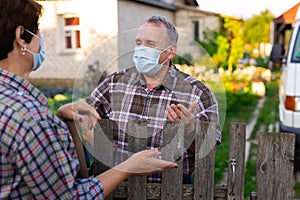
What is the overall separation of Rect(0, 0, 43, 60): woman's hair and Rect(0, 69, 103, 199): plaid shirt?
0.33 feet

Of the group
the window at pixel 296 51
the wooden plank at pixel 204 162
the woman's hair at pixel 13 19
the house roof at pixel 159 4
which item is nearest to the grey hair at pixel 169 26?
the wooden plank at pixel 204 162

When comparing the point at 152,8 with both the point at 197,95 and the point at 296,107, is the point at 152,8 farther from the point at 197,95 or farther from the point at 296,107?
the point at 197,95

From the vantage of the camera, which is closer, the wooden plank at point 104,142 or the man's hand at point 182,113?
the man's hand at point 182,113

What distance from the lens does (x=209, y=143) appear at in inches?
80.8

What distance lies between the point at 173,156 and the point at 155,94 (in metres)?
0.33

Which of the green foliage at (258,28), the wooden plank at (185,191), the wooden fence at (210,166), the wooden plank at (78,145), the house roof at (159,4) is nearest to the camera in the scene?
the wooden plank at (78,145)

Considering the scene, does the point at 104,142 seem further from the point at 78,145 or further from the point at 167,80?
the point at 167,80

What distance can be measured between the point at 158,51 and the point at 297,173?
13.2 feet

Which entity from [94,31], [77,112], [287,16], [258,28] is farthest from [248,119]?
[258,28]

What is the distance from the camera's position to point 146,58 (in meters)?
1.98

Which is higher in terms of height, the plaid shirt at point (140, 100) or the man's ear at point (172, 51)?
the man's ear at point (172, 51)

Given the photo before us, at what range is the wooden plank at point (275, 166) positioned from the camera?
6.72ft

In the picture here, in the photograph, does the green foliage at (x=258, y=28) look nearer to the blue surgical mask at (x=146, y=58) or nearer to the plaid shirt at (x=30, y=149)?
the blue surgical mask at (x=146, y=58)

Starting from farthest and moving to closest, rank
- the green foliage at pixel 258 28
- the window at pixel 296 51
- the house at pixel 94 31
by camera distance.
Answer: the green foliage at pixel 258 28
the window at pixel 296 51
the house at pixel 94 31
